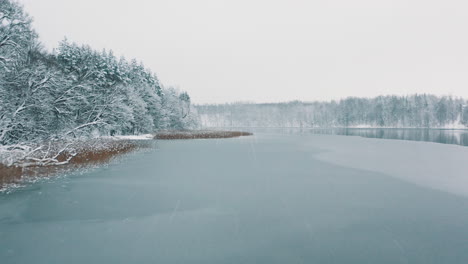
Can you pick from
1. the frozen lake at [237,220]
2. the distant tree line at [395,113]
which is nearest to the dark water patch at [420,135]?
the distant tree line at [395,113]

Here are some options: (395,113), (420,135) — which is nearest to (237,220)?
(420,135)

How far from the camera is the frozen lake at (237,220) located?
245 inches

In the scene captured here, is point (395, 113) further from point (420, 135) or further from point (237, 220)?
point (237, 220)

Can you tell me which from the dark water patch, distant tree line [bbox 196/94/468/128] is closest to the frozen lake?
the dark water patch

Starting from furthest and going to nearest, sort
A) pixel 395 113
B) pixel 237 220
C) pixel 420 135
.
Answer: pixel 395 113 → pixel 420 135 → pixel 237 220

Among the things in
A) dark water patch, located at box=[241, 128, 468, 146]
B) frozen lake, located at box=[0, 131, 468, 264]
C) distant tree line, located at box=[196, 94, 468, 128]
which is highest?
distant tree line, located at box=[196, 94, 468, 128]

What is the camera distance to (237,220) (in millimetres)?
8445

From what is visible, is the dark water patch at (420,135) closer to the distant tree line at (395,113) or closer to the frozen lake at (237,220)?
the distant tree line at (395,113)

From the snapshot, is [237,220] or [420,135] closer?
[237,220]

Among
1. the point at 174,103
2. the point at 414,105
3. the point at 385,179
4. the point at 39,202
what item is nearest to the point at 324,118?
the point at 414,105

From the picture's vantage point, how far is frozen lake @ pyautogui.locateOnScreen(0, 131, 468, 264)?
623 centimetres

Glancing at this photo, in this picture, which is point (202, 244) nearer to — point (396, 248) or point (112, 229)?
point (112, 229)

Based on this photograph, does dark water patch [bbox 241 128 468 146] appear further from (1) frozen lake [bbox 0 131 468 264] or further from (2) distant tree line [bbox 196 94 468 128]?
(1) frozen lake [bbox 0 131 468 264]

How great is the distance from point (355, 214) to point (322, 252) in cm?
337
